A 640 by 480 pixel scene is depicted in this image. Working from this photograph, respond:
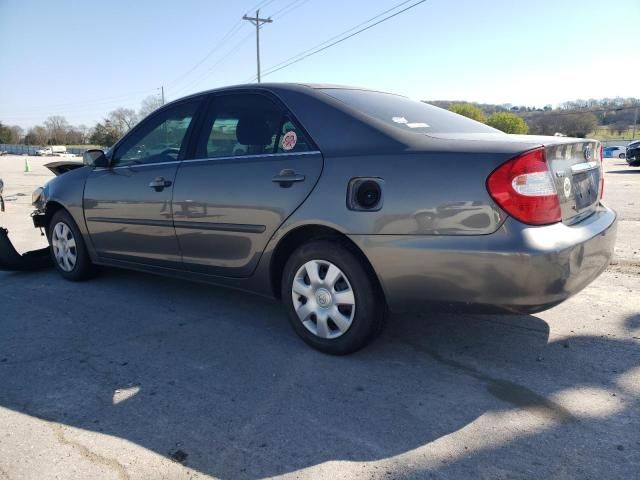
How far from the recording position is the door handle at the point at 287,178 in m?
3.11

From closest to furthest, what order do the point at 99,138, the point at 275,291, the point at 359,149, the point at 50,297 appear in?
1. the point at 359,149
2. the point at 275,291
3. the point at 50,297
4. the point at 99,138

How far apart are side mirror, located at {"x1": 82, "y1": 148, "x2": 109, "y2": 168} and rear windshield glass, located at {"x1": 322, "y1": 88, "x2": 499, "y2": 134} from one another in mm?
2234

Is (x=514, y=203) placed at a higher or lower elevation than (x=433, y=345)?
higher

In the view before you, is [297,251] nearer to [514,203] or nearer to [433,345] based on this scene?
[433,345]

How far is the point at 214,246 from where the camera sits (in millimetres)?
3639

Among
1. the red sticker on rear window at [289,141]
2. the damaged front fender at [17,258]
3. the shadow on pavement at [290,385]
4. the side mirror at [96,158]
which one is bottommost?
the shadow on pavement at [290,385]

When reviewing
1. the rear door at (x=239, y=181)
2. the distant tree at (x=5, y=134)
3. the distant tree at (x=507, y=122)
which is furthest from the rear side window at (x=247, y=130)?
the distant tree at (x=5, y=134)

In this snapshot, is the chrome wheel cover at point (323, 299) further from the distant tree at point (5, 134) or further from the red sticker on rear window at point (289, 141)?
the distant tree at point (5, 134)

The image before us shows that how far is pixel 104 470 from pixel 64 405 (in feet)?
2.29

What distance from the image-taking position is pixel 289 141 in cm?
326

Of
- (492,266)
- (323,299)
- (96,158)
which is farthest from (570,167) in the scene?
(96,158)

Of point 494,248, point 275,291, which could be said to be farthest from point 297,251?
point 494,248

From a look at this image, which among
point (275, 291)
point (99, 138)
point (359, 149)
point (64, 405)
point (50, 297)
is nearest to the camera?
Answer: point (64, 405)

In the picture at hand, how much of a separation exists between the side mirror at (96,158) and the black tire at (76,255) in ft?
2.11
